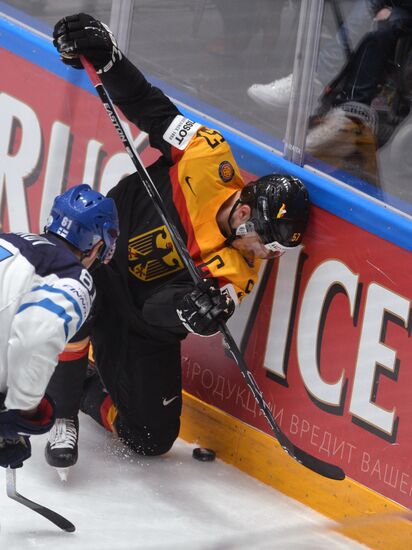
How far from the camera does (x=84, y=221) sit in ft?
10.2

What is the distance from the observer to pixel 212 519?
3.55 metres

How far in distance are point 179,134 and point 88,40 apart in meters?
0.41

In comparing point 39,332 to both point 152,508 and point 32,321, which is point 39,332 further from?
point 152,508

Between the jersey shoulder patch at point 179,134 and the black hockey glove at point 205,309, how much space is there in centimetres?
52

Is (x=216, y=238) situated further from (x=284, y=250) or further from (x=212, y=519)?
(x=212, y=519)

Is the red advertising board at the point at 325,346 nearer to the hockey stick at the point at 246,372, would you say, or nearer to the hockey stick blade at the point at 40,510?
the hockey stick at the point at 246,372

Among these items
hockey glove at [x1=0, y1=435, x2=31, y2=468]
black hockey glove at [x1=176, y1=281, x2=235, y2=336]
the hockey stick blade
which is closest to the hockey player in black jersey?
black hockey glove at [x1=176, y1=281, x2=235, y2=336]

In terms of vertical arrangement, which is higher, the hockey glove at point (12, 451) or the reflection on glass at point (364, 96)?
the reflection on glass at point (364, 96)

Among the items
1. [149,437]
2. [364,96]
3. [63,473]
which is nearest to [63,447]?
[63,473]

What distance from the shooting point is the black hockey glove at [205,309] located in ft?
11.3

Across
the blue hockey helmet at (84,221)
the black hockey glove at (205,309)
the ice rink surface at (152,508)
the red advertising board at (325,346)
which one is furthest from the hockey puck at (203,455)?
the blue hockey helmet at (84,221)

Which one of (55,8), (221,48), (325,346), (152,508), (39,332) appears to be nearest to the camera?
(39,332)

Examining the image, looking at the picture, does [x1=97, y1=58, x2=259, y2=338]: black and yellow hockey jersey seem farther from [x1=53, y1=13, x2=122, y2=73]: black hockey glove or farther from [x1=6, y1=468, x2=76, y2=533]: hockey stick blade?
[x1=6, y1=468, x2=76, y2=533]: hockey stick blade

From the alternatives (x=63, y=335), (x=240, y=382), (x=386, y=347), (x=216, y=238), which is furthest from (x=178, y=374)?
(x=63, y=335)
